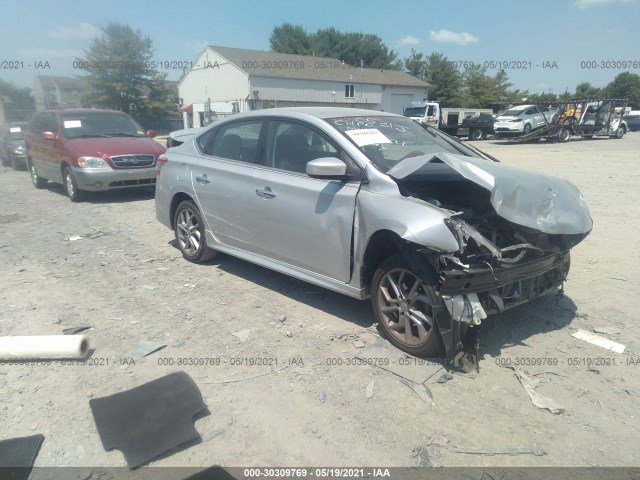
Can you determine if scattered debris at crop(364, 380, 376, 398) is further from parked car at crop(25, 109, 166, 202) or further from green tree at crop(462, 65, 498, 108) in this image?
green tree at crop(462, 65, 498, 108)

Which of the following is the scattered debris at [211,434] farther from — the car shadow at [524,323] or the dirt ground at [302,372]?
the car shadow at [524,323]

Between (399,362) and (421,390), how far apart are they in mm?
370

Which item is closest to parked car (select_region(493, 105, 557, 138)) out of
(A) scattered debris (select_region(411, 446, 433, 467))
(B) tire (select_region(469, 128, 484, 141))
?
(B) tire (select_region(469, 128, 484, 141))

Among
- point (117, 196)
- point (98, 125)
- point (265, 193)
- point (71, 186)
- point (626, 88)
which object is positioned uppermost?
point (626, 88)

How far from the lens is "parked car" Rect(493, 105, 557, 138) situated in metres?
26.5

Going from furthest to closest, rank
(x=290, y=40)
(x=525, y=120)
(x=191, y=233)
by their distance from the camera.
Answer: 1. (x=290, y=40)
2. (x=525, y=120)
3. (x=191, y=233)

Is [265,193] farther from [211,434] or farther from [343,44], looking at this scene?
[343,44]

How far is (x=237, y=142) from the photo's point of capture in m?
5.22

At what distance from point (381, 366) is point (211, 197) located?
2792mm

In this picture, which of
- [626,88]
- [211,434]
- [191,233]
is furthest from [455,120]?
[626,88]

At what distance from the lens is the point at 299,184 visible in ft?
14.2

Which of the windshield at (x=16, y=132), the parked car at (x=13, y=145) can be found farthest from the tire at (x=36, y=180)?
the windshield at (x=16, y=132)

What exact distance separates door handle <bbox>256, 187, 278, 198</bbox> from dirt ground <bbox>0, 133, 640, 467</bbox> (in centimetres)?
109

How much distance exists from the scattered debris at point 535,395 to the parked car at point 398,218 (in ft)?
1.50
